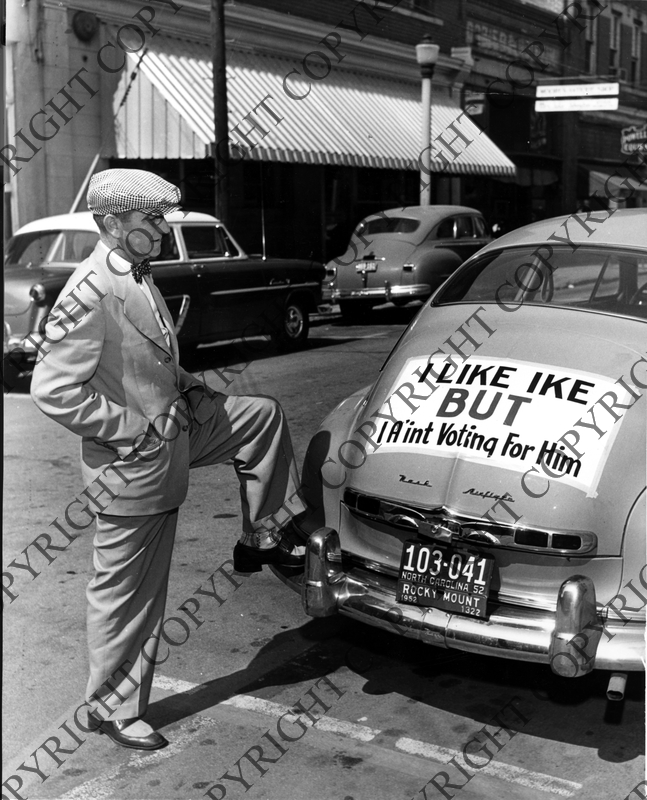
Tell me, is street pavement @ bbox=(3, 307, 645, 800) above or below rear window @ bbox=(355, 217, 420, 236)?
below

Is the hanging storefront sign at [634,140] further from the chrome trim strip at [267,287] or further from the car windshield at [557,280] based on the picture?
the car windshield at [557,280]

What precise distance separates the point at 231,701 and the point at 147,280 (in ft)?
5.17

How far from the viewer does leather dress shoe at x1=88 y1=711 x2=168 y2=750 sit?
3404mm

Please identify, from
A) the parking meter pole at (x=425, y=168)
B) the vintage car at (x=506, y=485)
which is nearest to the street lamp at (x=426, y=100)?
the parking meter pole at (x=425, y=168)

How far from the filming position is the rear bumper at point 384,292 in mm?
8852

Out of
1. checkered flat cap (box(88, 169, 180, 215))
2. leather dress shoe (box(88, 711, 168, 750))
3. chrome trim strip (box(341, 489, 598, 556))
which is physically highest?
checkered flat cap (box(88, 169, 180, 215))

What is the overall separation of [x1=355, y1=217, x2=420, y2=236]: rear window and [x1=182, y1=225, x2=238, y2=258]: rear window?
4.84 feet

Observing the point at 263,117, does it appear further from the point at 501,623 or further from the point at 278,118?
the point at 501,623

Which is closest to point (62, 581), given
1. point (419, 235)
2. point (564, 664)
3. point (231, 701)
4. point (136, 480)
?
point (231, 701)

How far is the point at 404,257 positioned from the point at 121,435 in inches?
232

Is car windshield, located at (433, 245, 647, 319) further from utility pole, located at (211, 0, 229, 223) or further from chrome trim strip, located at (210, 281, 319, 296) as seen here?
utility pole, located at (211, 0, 229, 223)

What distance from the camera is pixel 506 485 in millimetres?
3551

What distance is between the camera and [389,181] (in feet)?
47.8

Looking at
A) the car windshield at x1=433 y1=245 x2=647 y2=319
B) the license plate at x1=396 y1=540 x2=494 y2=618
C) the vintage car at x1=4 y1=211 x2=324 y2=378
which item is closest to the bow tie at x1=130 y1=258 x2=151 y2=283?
the license plate at x1=396 y1=540 x2=494 y2=618
